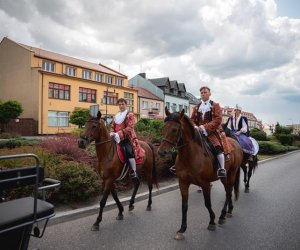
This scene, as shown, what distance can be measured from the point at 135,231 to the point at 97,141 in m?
2.10

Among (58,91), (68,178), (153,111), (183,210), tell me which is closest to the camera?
(183,210)

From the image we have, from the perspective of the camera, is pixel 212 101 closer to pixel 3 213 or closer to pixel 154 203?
pixel 154 203

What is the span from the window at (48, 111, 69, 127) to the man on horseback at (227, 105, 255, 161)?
111 ft

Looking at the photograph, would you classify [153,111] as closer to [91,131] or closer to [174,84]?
[174,84]

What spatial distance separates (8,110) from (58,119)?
8.07 metres

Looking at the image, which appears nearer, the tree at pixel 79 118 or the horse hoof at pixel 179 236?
the horse hoof at pixel 179 236

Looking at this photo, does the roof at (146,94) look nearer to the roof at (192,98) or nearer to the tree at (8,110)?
the roof at (192,98)

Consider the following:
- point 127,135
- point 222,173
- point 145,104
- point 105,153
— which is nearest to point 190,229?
point 222,173

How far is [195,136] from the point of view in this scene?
229 inches

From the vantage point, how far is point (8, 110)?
3369 cm

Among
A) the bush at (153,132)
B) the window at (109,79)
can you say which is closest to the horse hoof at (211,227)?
the bush at (153,132)

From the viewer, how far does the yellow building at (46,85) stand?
39219 mm

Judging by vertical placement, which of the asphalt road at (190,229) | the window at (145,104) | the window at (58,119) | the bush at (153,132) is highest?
the window at (145,104)

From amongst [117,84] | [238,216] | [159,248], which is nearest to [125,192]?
[238,216]
